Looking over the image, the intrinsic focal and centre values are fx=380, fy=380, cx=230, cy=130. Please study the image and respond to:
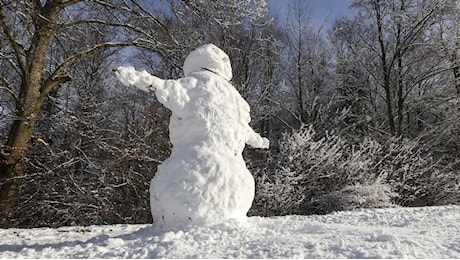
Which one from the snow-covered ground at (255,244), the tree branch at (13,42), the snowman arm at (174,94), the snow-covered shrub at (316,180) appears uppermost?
the tree branch at (13,42)

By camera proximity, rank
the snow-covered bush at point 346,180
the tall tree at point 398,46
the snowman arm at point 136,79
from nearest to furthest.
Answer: the snowman arm at point 136,79, the snow-covered bush at point 346,180, the tall tree at point 398,46

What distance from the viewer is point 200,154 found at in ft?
14.2

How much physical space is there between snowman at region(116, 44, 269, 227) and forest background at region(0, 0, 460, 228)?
2.49 metres

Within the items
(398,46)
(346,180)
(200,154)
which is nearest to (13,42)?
(200,154)

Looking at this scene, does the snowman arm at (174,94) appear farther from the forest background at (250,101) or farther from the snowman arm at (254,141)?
the forest background at (250,101)

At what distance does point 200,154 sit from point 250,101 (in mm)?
10128

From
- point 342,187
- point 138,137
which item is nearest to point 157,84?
point 138,137

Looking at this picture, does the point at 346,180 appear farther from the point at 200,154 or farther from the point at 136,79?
the point at 136,79

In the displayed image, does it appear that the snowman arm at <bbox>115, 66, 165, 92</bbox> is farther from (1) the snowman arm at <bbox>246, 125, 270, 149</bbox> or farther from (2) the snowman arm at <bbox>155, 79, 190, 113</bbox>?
(1) the snowman arm at <bbox>246, 125, 270, 149</bbox>

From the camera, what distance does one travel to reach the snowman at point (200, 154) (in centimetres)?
413

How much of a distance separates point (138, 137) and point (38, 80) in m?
4.13

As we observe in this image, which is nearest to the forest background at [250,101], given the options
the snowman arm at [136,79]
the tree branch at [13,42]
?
the tree branch at [13,42]

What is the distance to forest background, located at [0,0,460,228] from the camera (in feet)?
24.4

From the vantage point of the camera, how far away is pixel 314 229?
422cm
